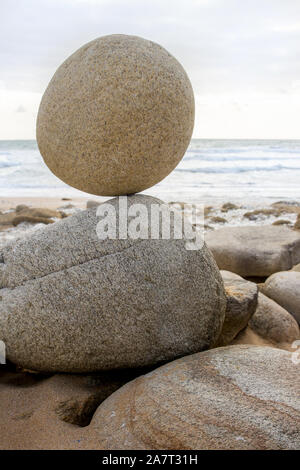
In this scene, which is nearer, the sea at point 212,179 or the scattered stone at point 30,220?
the scattered stone at point 30,220

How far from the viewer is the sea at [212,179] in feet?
41.6

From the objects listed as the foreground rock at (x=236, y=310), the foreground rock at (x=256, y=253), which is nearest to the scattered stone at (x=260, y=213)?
the foreground rock at (x=256, y=253)

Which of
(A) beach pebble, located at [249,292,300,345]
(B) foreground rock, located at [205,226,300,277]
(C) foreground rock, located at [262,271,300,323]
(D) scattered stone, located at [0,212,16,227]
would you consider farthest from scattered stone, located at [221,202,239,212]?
(A) beach pebble, located at [249,292,300,345]

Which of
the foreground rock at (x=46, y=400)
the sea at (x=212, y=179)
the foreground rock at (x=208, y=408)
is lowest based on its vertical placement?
the foreground rock at (x=46, y=400)

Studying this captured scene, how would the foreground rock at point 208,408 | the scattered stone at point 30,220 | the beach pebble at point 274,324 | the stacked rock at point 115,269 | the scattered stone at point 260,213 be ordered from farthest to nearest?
the scattered stone at point 260,213
the scattered stone at point 30,220
the beach pebble at point 274,324
the stacked rock at point 115,269
the foreground rock at point 208,408

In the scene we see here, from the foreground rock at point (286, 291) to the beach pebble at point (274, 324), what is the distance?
254mm

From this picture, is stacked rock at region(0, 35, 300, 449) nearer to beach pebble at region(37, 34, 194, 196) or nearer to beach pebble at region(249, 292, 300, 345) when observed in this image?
beach pebble at region(37, 34, 194, 196)

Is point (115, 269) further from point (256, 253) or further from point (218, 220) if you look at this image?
point (218, 220)

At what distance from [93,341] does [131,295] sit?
13.6 inches

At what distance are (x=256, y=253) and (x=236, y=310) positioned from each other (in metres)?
2.23

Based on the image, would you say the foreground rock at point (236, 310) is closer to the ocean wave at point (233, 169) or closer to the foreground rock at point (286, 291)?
Answer: the foreground rock at point (286, 291)

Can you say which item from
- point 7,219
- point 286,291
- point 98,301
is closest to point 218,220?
point 7,219

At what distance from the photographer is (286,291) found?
13.0 ft

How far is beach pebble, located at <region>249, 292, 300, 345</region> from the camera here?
3496 mm
